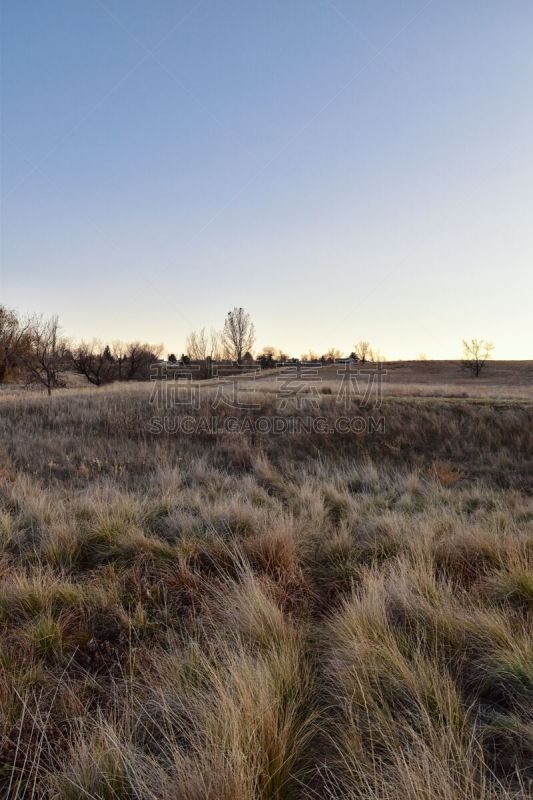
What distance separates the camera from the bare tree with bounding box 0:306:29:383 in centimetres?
4512

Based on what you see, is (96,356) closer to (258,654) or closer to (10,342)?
(10,342)

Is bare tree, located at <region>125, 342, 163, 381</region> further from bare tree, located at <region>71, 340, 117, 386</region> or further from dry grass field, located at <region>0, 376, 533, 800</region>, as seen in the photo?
dry grass field, located at <region>0, 376, 533, 800</region>

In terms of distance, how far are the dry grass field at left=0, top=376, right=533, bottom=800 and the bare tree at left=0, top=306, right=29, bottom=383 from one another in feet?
155

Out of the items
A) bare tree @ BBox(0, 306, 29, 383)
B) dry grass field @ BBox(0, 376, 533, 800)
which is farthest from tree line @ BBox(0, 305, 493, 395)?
dry grass field @ BBox(0, 376, 533, 800)

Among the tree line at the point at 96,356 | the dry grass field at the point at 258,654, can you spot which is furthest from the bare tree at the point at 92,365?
the dry grass field at the point at 258,654

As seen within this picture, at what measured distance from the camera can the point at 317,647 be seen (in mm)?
2449

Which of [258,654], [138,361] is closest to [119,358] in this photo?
[138,361]

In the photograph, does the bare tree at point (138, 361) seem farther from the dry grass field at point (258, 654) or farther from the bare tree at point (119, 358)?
the dry grass field at point (258, 654)

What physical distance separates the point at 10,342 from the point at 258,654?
53024 millimetres

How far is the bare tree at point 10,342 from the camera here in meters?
45.1

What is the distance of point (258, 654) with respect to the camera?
84.5 inches

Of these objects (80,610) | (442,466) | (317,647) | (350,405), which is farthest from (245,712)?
(350,405)

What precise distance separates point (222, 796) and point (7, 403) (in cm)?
2096

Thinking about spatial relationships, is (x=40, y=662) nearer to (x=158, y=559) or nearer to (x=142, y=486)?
(x=158, y=559)
